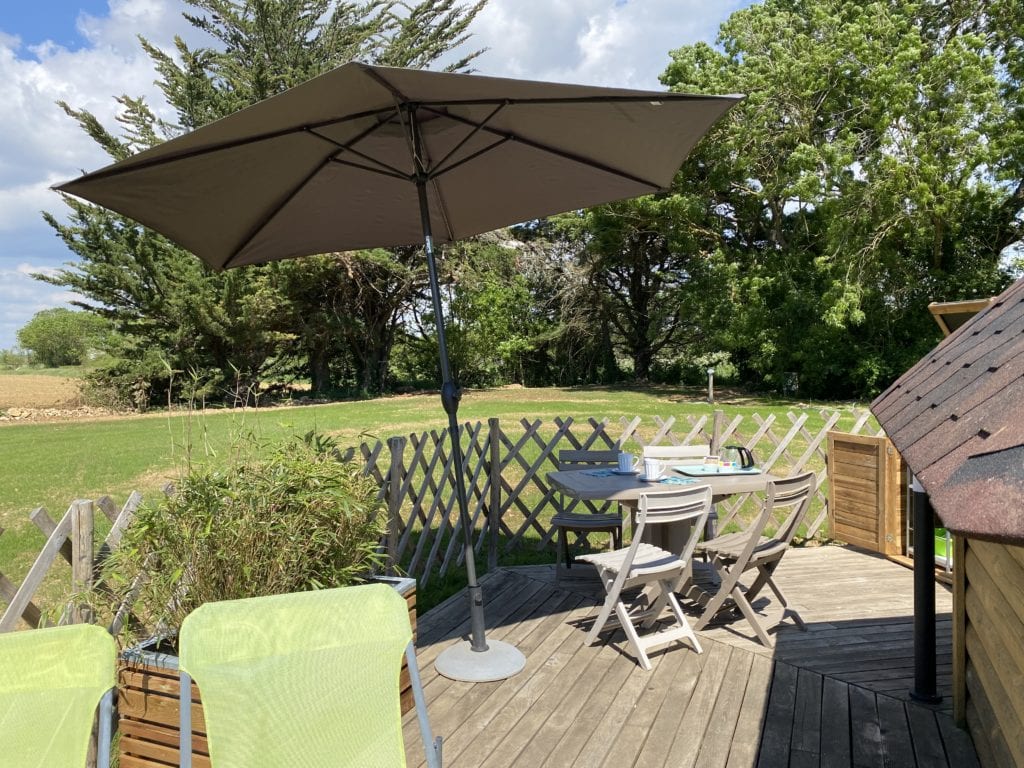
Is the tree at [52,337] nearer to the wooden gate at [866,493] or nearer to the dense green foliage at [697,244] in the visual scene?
the dense green foliage at [697,244]

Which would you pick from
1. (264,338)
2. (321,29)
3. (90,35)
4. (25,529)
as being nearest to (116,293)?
(264,338)

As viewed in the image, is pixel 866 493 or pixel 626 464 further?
pixel 866 493

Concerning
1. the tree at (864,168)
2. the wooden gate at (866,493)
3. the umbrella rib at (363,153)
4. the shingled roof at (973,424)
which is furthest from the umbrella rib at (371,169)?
the tree at (864,168)

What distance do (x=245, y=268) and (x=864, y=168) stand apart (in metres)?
15.4

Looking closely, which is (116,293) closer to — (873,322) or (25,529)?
(25,529)

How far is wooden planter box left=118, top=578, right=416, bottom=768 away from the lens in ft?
7.03

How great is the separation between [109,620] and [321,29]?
22.4m

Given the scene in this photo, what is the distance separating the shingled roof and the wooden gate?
2391mm

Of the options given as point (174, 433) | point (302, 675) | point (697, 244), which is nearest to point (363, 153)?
point (302, 675)

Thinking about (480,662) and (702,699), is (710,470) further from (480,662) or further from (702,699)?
(480,662)

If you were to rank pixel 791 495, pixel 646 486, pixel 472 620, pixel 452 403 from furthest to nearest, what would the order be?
1. pixel 646 486
2. pixel 791 495
3. pixel 472 620
4. pixel 452 403

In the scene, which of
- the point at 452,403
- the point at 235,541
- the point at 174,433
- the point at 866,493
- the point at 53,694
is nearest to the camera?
the point at 53,694

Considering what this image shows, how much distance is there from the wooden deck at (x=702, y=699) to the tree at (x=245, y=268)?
14284mm

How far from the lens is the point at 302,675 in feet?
5.84
